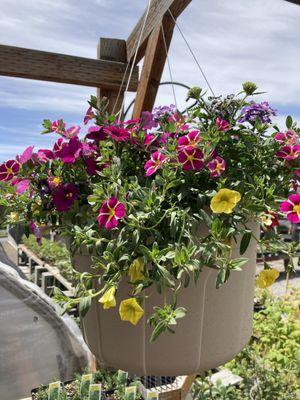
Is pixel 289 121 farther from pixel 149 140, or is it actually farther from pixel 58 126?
pixel 58 126

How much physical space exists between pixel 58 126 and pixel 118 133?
15 centimetres

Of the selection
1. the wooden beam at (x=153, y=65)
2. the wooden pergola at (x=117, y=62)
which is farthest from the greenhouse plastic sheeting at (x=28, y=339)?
the wooden beam at (x=153, y=65)

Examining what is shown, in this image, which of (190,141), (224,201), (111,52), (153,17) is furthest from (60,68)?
(224,201)

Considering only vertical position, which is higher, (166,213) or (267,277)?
(166,213)

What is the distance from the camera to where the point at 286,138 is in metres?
0.85

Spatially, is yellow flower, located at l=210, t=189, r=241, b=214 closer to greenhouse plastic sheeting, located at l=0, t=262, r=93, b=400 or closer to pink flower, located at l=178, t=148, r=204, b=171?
pink flower, located at l=178, t=148, r=204, b=171

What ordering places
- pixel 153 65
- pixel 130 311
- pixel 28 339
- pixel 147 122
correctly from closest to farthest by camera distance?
1. pixel 130 311
2. pixel 147 122
3. pixel 153 65
4. pixel 28 339

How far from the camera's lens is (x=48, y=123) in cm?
88

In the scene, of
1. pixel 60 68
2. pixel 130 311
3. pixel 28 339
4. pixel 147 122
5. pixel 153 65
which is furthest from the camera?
pixel 28 339

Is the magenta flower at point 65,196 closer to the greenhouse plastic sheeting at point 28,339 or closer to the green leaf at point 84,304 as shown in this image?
the green leaf at point 84,304

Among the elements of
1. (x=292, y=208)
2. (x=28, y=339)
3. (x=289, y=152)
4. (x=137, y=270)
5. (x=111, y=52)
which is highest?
(x=111, y=52)

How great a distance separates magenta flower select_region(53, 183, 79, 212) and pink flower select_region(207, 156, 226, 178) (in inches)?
10.1

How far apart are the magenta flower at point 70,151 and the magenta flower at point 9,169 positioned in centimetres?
11

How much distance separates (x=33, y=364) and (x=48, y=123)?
1.29 m
